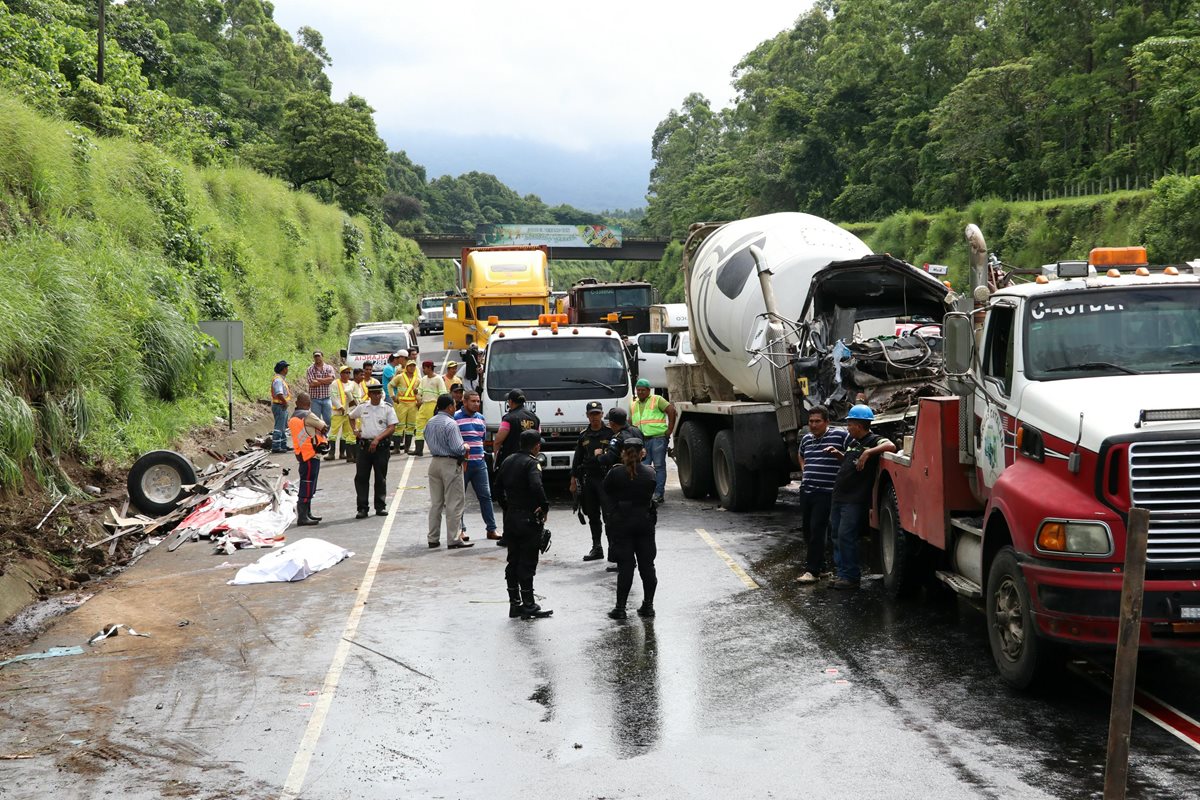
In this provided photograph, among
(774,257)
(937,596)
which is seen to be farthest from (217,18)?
(937,596)

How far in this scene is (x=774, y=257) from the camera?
1744 cm

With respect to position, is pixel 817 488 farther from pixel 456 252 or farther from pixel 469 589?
pixel 456 252

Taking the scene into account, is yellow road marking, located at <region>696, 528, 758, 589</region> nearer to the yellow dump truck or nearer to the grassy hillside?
the grassy hillside

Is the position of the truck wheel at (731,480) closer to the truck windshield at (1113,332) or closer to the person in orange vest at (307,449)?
the person in orange vest at (307,449)

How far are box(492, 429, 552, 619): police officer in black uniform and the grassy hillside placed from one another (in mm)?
6834

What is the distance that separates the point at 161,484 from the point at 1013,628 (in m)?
12.1

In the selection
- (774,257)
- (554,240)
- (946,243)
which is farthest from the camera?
(554,240)

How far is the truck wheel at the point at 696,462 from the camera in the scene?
18.5 m

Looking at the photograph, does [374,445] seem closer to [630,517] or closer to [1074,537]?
[630,517]

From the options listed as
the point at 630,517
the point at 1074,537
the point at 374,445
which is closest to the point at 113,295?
the point at 374,445

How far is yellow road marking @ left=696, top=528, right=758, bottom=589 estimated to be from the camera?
502 inches

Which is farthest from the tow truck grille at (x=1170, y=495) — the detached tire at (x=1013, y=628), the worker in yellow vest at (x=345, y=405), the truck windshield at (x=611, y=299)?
the truck windshield at (x=611, y=299)

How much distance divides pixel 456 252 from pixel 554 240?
27.6 feet

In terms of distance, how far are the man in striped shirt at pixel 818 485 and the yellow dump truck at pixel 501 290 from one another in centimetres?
2320
